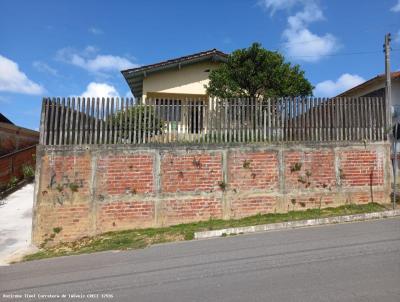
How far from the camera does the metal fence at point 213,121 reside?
9531mm

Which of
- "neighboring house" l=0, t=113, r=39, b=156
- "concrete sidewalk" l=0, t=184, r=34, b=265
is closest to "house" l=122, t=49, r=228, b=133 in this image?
"neighboring house" l=0, t=113, r=39, b=156

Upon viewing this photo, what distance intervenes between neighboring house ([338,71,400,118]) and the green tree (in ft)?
18.0

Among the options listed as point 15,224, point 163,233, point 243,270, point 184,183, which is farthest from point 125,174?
point 243,270

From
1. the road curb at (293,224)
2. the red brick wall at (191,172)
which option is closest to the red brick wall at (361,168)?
the road curb at (293,224)

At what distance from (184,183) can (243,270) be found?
13.8ft

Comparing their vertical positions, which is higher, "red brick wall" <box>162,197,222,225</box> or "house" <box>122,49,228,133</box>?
"house" <box>122,49,228,133</box>

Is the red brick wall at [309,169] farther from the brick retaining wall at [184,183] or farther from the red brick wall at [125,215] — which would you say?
the red brick wall at [125,215]

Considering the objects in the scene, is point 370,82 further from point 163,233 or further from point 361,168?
point 163,233

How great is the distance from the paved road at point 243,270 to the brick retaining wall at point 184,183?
169 cm

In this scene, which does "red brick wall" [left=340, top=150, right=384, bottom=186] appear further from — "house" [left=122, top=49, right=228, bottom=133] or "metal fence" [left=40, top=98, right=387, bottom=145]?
"house" [left=122, top=49, right=228, bottom=133]

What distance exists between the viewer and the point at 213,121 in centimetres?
979

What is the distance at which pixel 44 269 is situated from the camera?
22.1 feet

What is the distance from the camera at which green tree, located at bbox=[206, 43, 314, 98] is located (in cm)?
1294

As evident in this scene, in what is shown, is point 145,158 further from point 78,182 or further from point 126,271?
point 126,271
